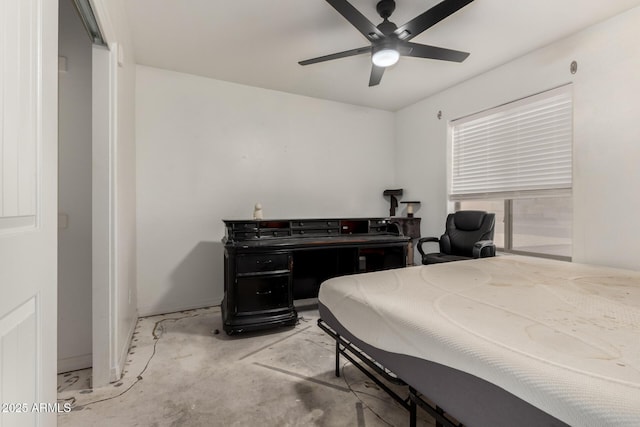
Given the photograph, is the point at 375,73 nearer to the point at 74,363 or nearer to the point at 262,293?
the point at 262,293

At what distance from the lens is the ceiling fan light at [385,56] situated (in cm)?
219

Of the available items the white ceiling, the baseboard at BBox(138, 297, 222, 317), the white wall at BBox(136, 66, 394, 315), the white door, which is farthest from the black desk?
the white ceiling

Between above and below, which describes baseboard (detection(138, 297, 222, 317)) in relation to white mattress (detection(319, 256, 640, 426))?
below

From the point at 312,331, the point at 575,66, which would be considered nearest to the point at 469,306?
the point at 312,331

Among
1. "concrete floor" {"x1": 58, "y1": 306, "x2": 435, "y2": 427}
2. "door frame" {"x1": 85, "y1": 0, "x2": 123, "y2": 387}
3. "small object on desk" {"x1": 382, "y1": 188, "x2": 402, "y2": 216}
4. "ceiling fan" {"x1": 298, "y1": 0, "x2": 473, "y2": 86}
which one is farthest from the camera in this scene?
"small object on desk" {"x1": 382, "y1": 188, "x2": 402, "y2": 216}

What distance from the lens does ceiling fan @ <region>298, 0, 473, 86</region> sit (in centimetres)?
178

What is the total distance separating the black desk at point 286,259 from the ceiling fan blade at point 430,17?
1.82 meters

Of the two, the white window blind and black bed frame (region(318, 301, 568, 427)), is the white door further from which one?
the white window blind

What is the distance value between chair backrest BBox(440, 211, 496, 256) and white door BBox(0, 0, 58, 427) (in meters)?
3.33

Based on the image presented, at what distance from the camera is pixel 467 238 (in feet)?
10.3

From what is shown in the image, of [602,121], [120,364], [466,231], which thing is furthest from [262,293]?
[602,121]

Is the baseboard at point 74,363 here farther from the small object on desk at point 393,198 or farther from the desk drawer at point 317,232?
the small object on desk at point 393,198

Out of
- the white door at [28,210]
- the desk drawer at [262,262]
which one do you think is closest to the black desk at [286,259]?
the desk drawer at [262,262]

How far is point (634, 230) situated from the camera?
86.7 inches
